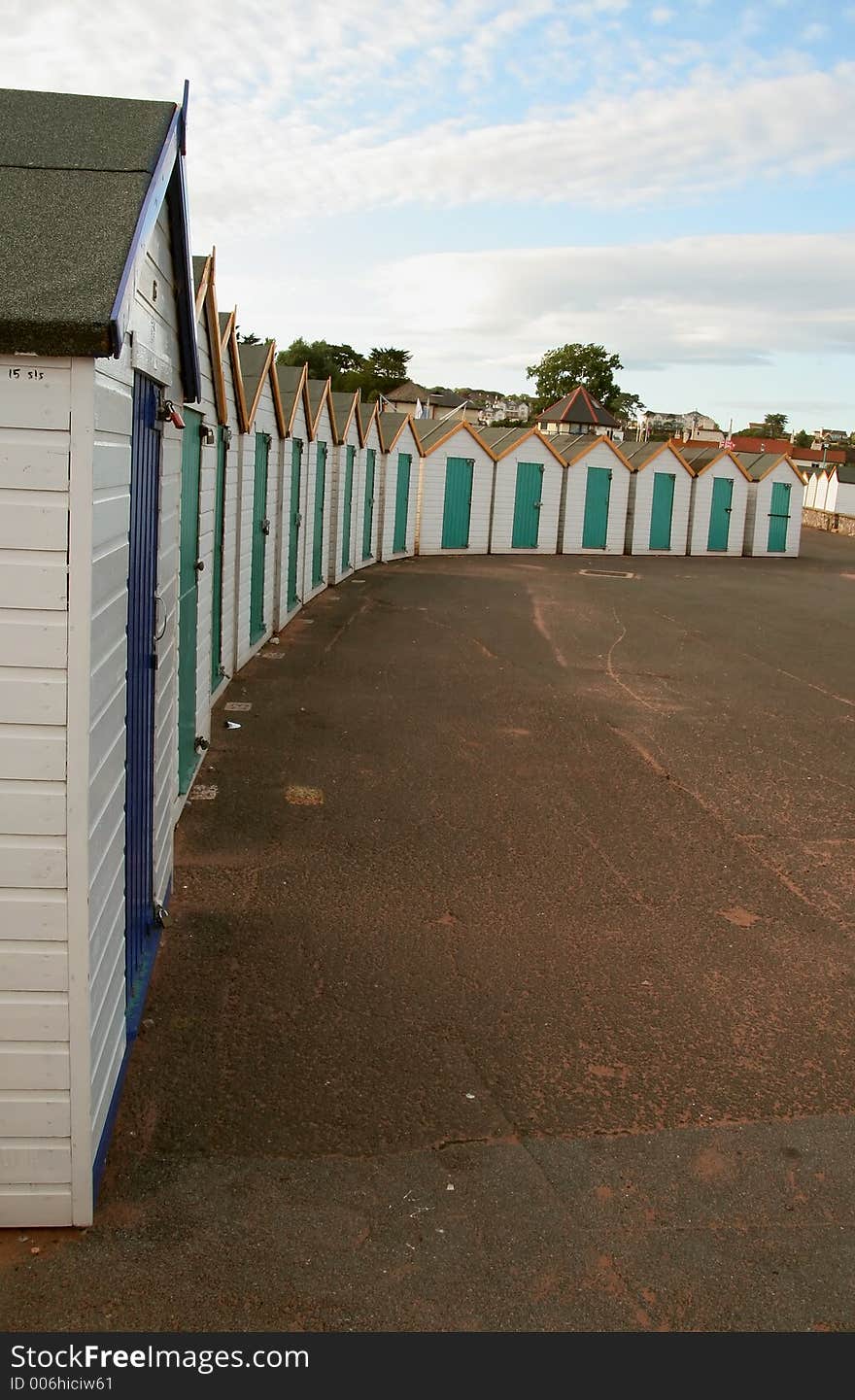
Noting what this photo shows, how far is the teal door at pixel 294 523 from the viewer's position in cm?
1622

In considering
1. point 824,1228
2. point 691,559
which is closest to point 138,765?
point 824,1228

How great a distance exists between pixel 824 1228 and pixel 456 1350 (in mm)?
1439

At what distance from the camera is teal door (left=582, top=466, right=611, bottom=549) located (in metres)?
34.4

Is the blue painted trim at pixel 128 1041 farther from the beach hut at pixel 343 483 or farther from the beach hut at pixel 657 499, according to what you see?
the beach hut at pixel 657 499

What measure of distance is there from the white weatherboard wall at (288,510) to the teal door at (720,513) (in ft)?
71.5

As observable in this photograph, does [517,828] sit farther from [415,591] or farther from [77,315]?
[415,591]

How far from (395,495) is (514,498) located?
5219mm

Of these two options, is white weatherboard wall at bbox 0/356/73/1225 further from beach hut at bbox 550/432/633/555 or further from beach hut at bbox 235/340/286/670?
beach hut at bbox 550/432/633/555

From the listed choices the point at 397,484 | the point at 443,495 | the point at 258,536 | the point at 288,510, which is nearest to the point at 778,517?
the point at 443,495

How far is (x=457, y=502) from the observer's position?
32219mm

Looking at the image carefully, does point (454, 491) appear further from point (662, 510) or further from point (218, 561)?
point (218, 561)

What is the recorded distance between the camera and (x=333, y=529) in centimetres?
2183

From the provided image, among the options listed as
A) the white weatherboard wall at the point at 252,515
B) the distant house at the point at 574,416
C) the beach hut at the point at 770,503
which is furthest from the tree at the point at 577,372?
the white weatherboard wall at the point at 252,515

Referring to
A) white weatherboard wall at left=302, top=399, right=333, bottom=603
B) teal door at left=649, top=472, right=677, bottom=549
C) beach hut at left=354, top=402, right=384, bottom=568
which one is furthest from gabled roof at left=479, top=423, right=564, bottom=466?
white weatherboard wall at left=302, top=399, right=333, bottom=603
